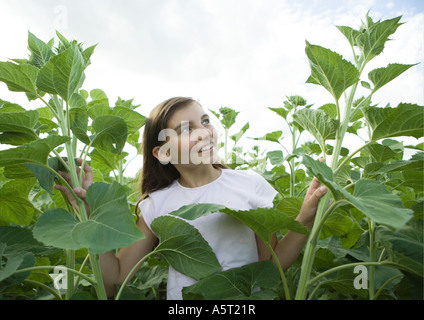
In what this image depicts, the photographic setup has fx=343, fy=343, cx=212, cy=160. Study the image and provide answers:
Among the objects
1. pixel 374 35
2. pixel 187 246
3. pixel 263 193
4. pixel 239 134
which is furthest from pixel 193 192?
pixel 239 134

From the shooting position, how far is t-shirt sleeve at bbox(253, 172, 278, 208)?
128cm

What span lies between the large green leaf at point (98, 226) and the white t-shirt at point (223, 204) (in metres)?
0.45

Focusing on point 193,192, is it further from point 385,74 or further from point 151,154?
point 385,74

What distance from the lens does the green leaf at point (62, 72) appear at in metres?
0.91

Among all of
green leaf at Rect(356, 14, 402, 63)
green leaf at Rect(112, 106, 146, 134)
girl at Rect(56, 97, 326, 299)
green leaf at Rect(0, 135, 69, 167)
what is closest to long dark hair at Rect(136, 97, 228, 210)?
girl at Rect(56, 97, 326, 299)

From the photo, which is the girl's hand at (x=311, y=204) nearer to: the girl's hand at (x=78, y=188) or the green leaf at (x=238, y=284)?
the green leaf at (x=238, y=284)

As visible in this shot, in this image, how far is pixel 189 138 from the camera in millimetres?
1322

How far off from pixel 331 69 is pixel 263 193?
56 centimetres

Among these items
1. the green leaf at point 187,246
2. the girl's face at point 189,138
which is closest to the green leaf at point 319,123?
the girl's face at point 189,138

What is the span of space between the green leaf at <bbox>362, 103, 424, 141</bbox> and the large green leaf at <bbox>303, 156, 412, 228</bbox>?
0.78 ft

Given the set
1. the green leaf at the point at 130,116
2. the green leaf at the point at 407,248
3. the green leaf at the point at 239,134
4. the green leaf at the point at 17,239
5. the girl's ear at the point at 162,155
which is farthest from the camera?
the green leaf at the point at 239,134

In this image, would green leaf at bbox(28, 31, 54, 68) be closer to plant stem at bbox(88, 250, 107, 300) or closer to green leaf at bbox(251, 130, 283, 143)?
plant stem at bbox(88, 250, 107, 300)
